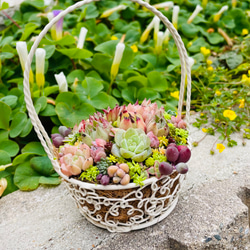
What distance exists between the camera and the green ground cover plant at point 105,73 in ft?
3.99

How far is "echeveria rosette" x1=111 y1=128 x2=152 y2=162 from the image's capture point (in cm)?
80

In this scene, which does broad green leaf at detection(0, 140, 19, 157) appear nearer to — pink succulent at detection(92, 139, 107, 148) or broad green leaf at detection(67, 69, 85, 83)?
broad green leaf at detection(67, 69, 85, 83)

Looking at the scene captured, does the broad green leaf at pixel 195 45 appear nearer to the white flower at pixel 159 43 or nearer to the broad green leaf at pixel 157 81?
the white flower at pixel 159 43

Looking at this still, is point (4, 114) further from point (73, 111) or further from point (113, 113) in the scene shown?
point (113, 113)

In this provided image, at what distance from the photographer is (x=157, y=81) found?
149 centimetres

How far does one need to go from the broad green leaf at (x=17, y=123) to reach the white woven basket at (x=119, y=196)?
1.42 ft

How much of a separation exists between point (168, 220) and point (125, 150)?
315mm

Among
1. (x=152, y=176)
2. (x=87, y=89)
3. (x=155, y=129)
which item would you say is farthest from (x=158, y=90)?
(x=152, y=176)

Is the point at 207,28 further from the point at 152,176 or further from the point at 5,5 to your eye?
the point at 152,176

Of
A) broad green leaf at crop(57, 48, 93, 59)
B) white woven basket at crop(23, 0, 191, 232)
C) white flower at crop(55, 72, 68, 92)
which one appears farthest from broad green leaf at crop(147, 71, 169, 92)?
white woven basket at crop(23, 0, 191, 232)

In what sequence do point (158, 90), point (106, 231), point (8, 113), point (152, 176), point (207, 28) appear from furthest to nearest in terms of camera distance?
point (207, 28), point (158, 90), point (8, 113), point (106, 231), point (152, 176)

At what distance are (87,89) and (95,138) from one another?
0.50 meters

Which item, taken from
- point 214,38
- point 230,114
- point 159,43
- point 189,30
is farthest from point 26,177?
point 214,38

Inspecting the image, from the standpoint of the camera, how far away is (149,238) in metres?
0.89
